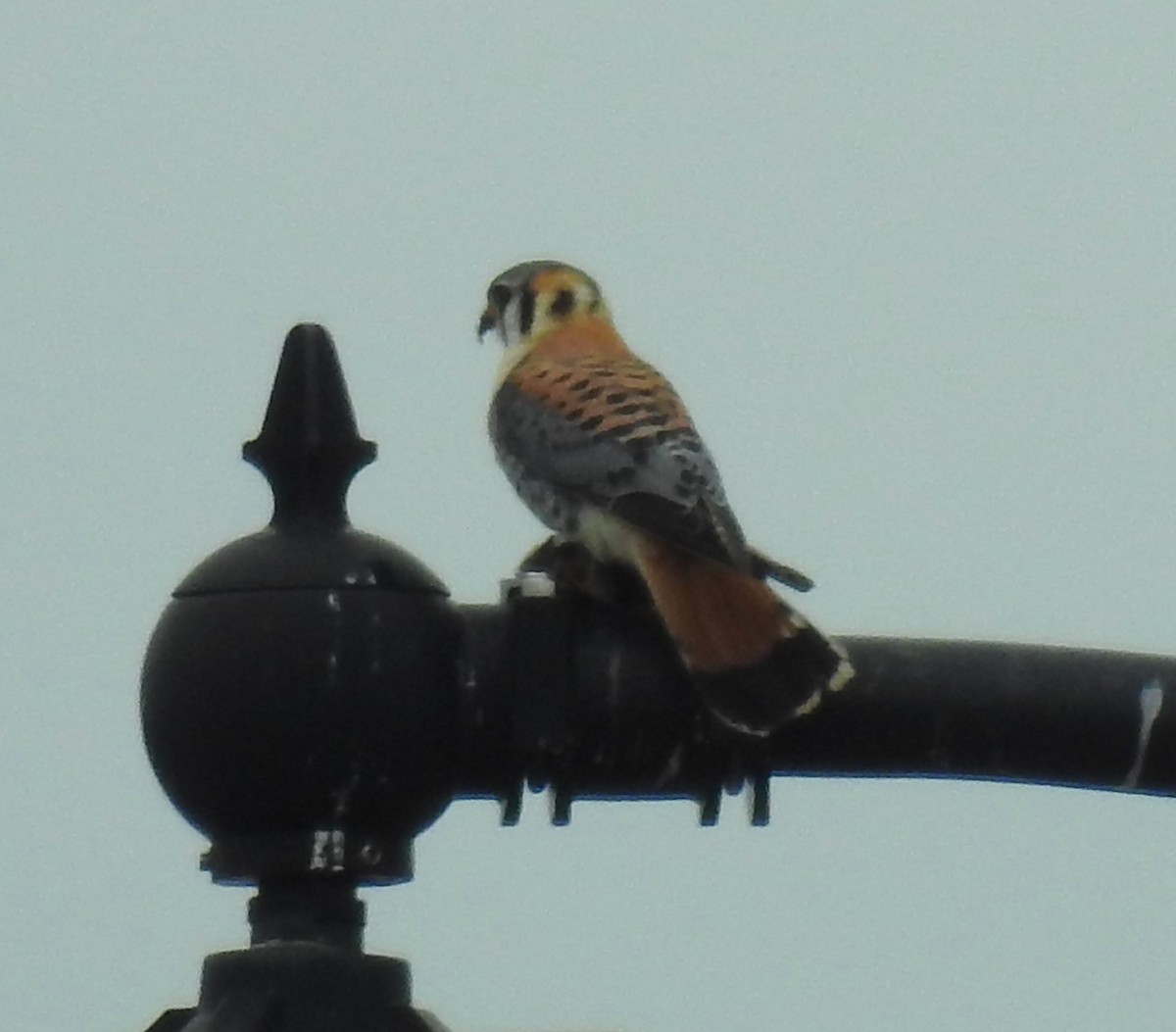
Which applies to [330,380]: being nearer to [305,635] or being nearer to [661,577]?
[305,635]

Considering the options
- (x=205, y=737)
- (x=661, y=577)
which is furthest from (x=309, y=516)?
(x=661, y=577)

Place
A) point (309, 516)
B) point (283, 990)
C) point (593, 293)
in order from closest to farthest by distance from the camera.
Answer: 1. point (283, 990)
2. point (309, 516)
3. point (593, 293)

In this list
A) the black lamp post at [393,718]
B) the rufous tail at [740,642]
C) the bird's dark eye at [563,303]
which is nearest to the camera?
the black lamp post at [393,718]

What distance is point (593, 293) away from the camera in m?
5.57

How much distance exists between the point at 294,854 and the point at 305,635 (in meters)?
0.18

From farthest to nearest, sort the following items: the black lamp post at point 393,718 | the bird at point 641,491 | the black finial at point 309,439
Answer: the bird at point 641,491, the black finial at point 309,439, the black lamp post at point 393,718

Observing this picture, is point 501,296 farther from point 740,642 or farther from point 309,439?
point 309,439

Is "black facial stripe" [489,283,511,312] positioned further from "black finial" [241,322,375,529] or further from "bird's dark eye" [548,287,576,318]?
"black finial" [241,322,375,529]

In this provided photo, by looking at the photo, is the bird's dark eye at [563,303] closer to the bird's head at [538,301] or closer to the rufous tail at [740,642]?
the bird's head at [538,301]

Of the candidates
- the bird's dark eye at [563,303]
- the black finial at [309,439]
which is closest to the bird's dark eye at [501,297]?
the bird's dark eye at [563,303]

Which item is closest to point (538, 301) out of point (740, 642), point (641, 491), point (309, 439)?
point (641, 491)

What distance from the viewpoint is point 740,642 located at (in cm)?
297

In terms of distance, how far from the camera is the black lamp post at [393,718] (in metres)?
1.92

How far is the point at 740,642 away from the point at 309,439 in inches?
40.3
